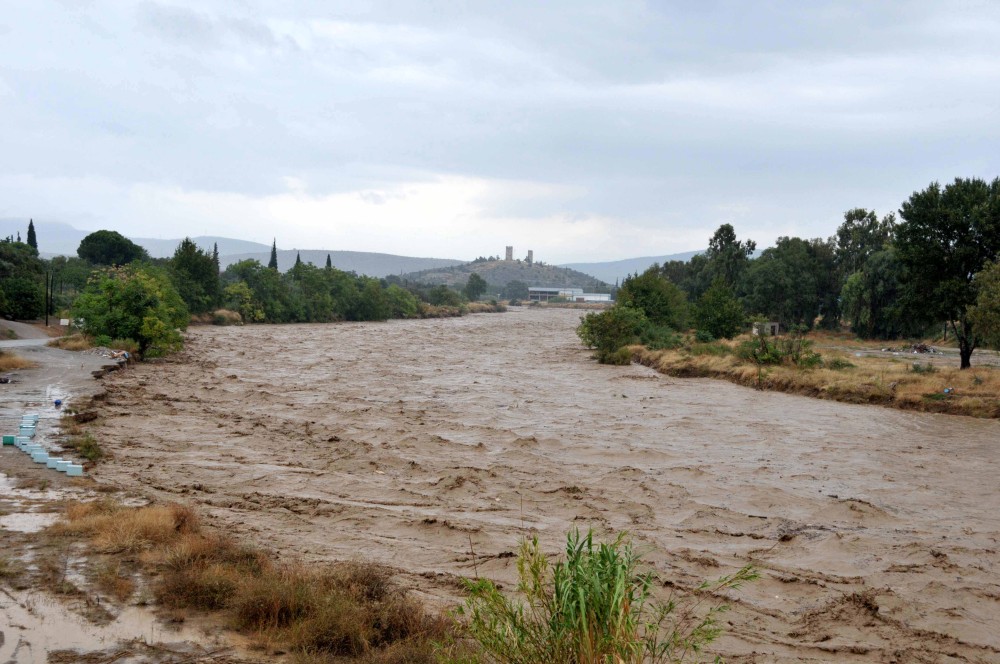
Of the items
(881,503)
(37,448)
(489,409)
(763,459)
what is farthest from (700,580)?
(489,409)

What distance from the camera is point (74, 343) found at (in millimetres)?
34469

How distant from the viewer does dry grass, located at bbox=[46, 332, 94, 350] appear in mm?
34125

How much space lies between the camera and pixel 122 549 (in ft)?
26.9

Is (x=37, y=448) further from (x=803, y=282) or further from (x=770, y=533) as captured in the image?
(x=803, y=282)

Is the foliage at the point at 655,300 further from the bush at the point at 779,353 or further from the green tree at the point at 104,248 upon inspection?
the green tree at the point at 104,248

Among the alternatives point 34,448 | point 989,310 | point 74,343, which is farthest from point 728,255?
point 34,448

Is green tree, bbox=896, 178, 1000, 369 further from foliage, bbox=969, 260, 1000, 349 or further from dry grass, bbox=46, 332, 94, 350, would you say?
dry grass, bbox=46, 332, 94, 350

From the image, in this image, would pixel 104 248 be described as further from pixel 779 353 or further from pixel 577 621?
pixel 577 621

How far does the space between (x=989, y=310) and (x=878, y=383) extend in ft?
14.8

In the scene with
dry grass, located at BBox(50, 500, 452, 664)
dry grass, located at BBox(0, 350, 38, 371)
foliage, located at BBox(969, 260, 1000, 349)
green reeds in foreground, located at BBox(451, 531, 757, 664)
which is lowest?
dry grass, located at BBox(50, 500, 452, 664)

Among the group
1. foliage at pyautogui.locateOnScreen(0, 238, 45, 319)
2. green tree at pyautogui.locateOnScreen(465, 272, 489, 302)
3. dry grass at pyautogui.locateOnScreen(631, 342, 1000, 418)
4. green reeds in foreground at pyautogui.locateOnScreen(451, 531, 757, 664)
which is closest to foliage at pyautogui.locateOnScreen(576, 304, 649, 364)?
dry grass at pyautogui.locateOnScreen(631, 342, 1000, 418)

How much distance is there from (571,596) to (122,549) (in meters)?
6.10

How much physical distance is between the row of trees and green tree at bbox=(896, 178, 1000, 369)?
4 cm

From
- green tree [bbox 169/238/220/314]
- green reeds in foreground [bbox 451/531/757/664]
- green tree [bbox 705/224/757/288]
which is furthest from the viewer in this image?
green tree [bbox 705/224/757/288]
